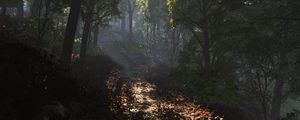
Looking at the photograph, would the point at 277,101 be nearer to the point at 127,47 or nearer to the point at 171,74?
the point at 171,74

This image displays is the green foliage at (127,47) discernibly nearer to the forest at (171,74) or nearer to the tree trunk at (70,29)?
the forest at (171,74)

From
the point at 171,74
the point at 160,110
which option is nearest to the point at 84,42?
the point at 171,74

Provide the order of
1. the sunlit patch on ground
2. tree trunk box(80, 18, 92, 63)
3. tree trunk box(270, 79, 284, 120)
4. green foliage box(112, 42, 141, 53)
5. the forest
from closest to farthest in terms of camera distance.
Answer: the forest
the sunlit patch on ground
tree trunk box(80, 18, 92, 63)
tree trunk box(270, 79, 284, 120)
green foliage box(112, 42, 141, 53)

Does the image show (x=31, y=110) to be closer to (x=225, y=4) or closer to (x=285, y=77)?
(x=285, y=77)

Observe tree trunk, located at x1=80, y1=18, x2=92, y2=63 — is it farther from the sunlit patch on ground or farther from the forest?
the sunlit patch on ground

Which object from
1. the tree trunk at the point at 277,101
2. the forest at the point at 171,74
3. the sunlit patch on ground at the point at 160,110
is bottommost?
the tree trunk at the point at 277,101

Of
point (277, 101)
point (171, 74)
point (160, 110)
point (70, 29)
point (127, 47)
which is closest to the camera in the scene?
point (160, 110)

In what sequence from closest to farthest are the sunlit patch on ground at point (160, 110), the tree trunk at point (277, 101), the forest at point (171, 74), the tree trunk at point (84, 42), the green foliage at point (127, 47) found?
the forest at point (171, 74) → the sunlit patch on ground at point (160, 110) → the tree trunk at point (84, 42) → the tree trunk at point (277, 101) → the green foliage at point (127, 47)

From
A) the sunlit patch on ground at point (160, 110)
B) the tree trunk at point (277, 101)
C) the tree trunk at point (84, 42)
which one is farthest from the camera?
the tree trunk at point (277, 101)

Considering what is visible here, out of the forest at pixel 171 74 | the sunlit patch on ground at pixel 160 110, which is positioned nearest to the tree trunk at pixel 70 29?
the forest at pixel 171 74

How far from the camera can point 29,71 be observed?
10.4 meters

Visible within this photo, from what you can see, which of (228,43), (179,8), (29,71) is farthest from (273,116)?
(29,71)

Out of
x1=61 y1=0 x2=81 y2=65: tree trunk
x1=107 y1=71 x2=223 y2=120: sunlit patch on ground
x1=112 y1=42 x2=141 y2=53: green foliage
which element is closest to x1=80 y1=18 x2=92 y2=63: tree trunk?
x1=61 y1=0 x2=81 y2=65: tree trunk

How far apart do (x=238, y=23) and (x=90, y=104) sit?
11.6 m
